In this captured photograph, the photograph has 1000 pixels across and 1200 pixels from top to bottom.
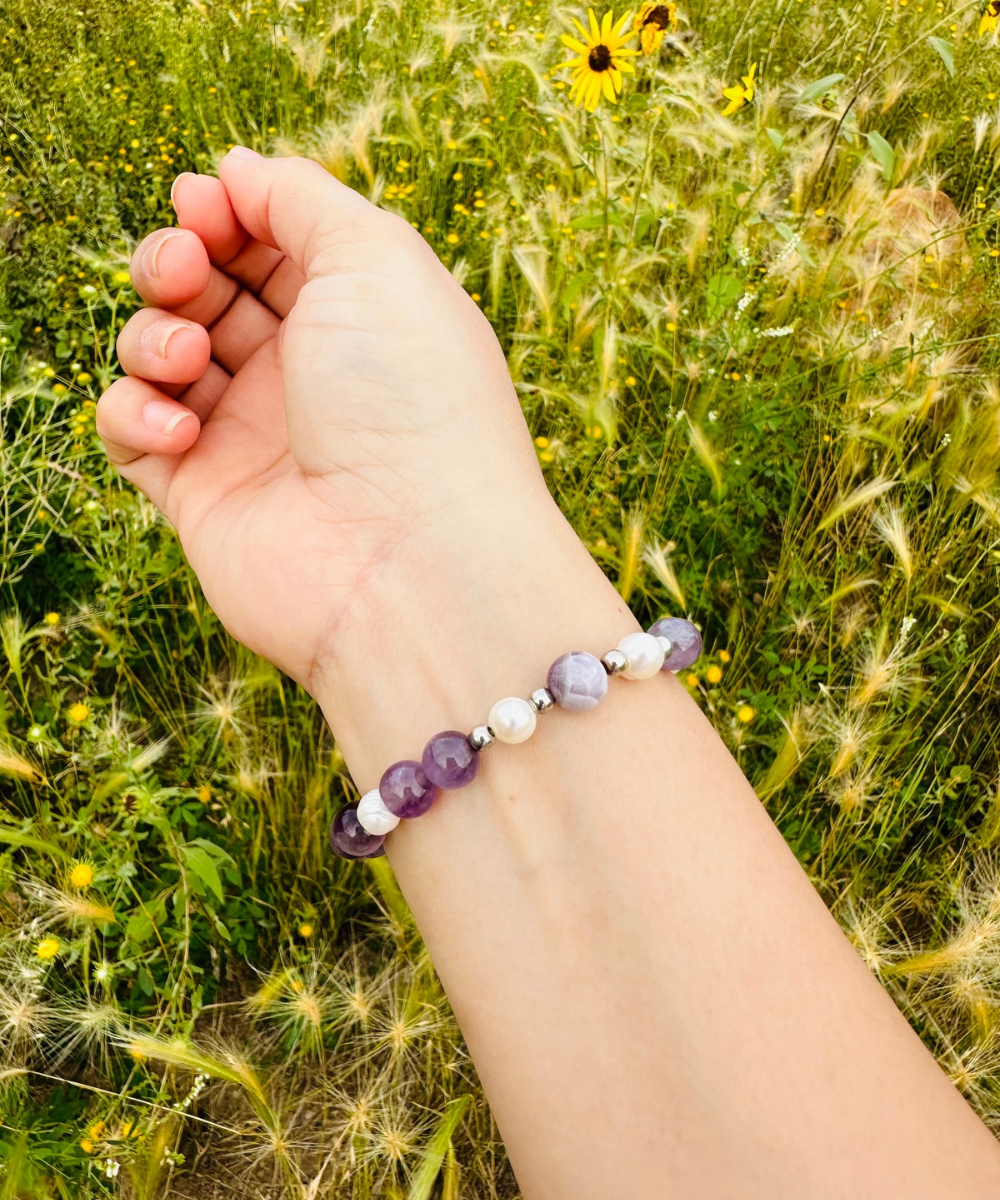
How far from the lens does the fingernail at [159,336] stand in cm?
161

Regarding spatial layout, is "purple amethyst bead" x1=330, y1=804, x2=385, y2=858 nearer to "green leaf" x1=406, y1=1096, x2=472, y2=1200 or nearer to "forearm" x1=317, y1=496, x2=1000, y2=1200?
"forearm" x1=317, y1=496, x2=1000, y2=1200

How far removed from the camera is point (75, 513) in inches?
81.2

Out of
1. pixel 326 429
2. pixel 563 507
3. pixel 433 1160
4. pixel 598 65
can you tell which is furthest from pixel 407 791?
pixel 598 65

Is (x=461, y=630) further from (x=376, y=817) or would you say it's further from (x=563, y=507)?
(x=563, y=507)

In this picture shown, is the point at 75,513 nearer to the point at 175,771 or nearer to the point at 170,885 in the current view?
the point at 175,771

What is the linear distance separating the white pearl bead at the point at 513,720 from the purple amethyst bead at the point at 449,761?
2.1 inches

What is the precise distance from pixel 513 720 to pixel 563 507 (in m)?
0.99

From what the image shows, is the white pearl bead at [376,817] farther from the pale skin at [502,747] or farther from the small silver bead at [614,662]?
the small silver bead at [614,662]

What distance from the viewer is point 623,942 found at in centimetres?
108

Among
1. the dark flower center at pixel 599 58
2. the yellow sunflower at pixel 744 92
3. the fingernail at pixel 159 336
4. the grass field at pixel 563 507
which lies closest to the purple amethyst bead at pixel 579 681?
the grass field at pixel 563 507

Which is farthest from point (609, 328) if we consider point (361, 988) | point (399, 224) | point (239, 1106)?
point (239, 1106)

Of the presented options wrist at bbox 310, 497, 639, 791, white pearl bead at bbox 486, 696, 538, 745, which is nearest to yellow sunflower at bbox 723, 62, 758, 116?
wrist at bbox 310, 497, 639, 791

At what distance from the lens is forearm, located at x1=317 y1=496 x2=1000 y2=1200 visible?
3.17 ft

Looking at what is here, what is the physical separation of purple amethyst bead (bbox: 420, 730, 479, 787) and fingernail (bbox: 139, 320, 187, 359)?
95cm
